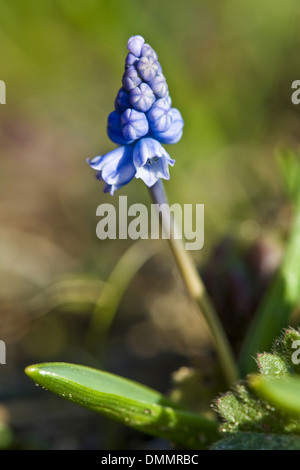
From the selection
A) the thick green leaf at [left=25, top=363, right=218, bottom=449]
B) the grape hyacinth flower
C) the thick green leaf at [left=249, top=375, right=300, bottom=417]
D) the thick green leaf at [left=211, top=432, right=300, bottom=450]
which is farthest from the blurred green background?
the thick green leaf at [left=249, top=375, right=300, bottom=417]

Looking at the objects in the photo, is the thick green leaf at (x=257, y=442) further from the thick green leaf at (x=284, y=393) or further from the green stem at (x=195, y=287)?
the green stem at (x=195, y=287)

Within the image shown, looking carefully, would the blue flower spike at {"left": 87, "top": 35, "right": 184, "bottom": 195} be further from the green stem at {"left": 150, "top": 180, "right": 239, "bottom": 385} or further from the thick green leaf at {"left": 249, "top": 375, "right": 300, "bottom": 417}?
the thick green leaf at {"left": 249, "top": 375, "right": 300, "bottom": 417}

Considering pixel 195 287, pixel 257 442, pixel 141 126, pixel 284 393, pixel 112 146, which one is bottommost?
pixel 257 442

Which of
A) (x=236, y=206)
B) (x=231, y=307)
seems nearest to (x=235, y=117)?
(x=236, y=206)

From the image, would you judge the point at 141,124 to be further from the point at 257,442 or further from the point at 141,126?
the point at 257,442

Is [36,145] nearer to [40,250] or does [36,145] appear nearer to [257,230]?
[40,250]

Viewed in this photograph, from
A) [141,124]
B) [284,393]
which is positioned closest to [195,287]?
[141,124]
